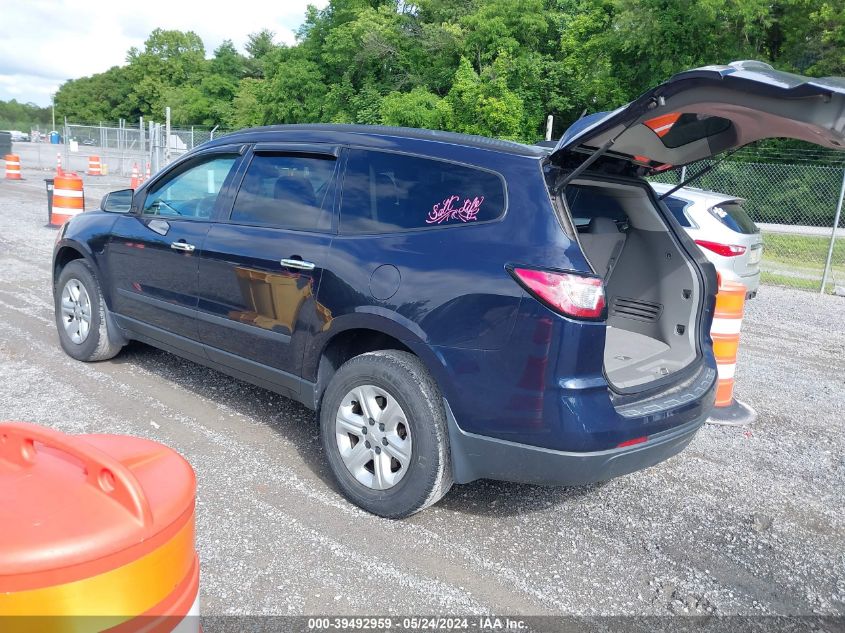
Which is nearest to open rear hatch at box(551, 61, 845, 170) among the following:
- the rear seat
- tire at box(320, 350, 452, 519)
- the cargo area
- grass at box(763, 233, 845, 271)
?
the cargo area

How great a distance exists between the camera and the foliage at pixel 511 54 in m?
23.4

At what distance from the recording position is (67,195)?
37.7 feet

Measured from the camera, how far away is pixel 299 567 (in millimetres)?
2873

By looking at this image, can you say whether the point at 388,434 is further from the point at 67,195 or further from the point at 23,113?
the point at 23,113

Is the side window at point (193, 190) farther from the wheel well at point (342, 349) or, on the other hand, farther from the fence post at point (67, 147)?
the fence post at point (67, 147)

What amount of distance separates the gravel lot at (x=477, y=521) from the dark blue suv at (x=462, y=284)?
37 centimetres

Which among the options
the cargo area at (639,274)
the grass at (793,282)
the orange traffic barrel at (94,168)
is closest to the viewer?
the cargo area at (639,274)

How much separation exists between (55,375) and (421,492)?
333 centimetres

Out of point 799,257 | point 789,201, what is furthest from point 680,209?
point 789,201

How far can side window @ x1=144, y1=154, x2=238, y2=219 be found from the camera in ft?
14.2

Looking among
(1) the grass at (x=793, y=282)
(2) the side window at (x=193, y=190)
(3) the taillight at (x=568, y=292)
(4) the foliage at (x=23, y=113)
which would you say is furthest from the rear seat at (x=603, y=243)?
(4) the foliage at (x=23, y=113)

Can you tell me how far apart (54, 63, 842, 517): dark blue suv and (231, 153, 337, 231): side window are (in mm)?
13

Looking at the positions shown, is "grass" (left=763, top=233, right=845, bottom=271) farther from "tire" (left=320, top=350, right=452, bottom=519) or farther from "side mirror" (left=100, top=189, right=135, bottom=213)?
"tire" (left=320, top=350, right=452, bottom=519)

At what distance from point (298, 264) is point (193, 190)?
147cm
